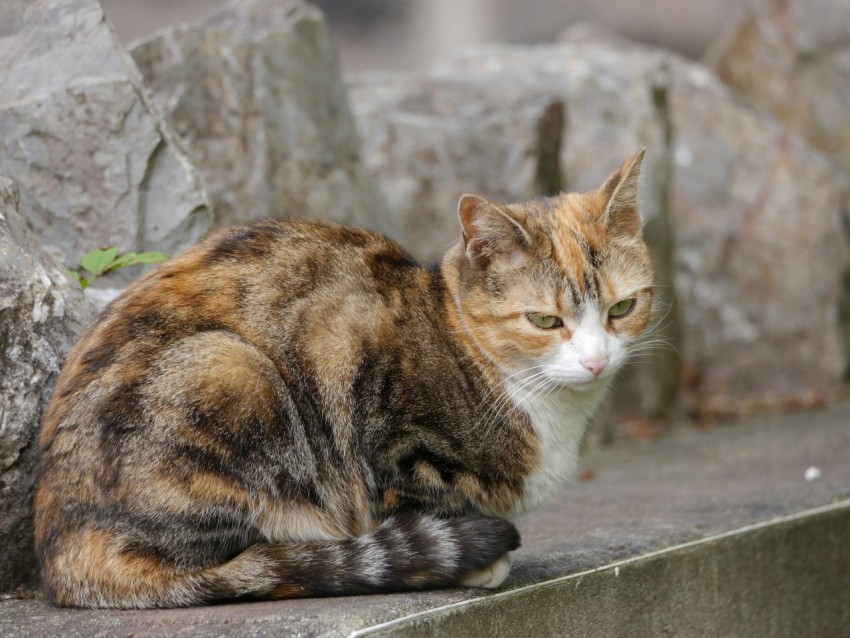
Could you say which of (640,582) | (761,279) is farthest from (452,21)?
(640,582)

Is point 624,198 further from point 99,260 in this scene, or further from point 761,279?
point 761,279

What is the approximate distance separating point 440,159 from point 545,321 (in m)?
4.10

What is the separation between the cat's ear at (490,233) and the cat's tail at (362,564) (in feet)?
2.78

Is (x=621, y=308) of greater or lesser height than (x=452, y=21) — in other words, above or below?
above

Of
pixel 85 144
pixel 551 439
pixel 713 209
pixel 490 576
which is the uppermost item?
pixel 85 144

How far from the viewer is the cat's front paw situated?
117 inches

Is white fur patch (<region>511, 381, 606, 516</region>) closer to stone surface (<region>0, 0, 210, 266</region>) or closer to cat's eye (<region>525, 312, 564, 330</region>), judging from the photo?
cat's eye (<region>525, 312, 564, 330</region>)

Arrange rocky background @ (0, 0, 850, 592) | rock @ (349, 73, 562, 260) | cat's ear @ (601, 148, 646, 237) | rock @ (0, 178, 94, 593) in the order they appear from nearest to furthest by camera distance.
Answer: rock @ (0, 178, 94, 593), cat's ear @ (601, 148, 646, 237), rocky background @ (0, 0, 850, 592), rock @ (349, 73, 562, 260)

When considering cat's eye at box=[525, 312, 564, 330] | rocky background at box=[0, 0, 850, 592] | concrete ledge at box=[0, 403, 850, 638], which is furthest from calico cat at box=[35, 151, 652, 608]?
rocky background at box=[0, 0, 850, 592]

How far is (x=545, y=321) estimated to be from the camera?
127 inches

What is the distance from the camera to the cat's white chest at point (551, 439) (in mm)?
3287

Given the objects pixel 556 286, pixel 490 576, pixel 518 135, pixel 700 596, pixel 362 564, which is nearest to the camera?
pixel 362 564

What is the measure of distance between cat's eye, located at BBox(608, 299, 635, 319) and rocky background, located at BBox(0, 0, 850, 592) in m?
0.23

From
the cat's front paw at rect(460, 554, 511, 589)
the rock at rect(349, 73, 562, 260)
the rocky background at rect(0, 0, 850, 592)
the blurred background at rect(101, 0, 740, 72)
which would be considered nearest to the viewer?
the cat's front paw at rect(460, 554, 511, 589)
